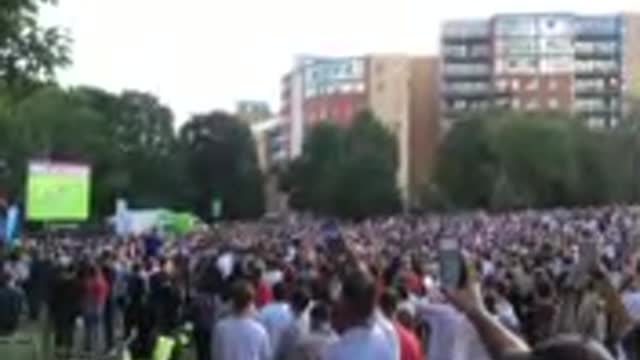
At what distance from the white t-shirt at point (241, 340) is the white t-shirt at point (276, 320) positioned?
0.65m

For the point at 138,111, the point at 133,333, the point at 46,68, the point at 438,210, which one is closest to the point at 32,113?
the point at 138,111

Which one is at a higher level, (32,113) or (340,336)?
(32,113)

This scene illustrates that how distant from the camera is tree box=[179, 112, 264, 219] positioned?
516 feet

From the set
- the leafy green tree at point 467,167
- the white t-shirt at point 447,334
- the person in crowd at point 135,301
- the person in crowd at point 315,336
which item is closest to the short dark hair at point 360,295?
the white t-shirt at point 447,334

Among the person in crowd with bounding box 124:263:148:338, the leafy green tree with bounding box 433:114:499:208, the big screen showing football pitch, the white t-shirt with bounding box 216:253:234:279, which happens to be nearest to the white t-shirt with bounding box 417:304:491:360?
the white t-shirt with bounding box 216:253:234:279

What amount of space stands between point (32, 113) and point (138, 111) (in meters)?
26.7

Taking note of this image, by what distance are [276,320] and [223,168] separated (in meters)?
146

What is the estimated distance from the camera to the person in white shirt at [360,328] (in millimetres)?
8852

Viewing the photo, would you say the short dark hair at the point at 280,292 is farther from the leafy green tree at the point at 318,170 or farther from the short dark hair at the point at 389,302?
the leafy green tree at the point at 318,170

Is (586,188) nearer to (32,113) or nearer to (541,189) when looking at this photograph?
(541,189)

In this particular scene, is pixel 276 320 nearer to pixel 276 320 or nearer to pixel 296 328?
pixel 276 320

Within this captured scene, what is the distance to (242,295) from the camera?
12.2 meters

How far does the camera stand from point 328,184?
16288cm

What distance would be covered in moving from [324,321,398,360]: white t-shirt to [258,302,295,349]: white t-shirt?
12.8 feet
